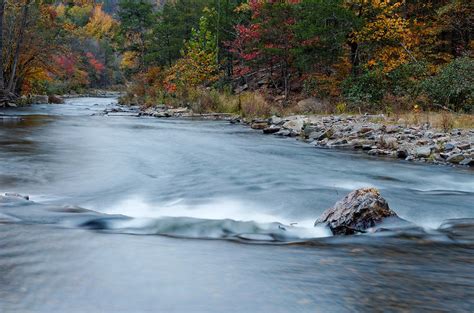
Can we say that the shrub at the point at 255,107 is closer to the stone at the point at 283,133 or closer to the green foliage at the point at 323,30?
the green foliage at the point at 323,30

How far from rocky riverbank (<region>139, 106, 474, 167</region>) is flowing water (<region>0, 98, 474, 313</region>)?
2.73ft

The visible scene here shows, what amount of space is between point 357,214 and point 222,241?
1374 millimetres

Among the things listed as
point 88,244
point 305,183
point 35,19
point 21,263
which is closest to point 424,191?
point 305,183

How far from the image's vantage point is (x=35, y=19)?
27328 mm

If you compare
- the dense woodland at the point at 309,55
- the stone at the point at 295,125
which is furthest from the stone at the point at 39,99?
the stone at the point at 295,125

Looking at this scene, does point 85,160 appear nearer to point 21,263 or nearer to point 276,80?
point 21,263

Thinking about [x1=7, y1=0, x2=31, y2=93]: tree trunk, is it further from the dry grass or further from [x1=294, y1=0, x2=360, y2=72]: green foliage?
the dry grass

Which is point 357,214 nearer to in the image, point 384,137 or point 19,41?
point 384,137

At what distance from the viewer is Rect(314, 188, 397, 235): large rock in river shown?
426 centimetres

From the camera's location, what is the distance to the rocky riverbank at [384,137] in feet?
30.0

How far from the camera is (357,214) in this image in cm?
437

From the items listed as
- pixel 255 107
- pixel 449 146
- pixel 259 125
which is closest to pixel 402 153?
pixel 449 146

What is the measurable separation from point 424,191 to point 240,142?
6.31 meters

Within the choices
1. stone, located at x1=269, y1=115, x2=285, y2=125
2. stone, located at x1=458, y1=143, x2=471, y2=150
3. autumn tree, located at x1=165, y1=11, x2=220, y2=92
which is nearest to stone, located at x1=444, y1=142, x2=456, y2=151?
stone, located at x1=458, y1=143, x2=471, y2=150
